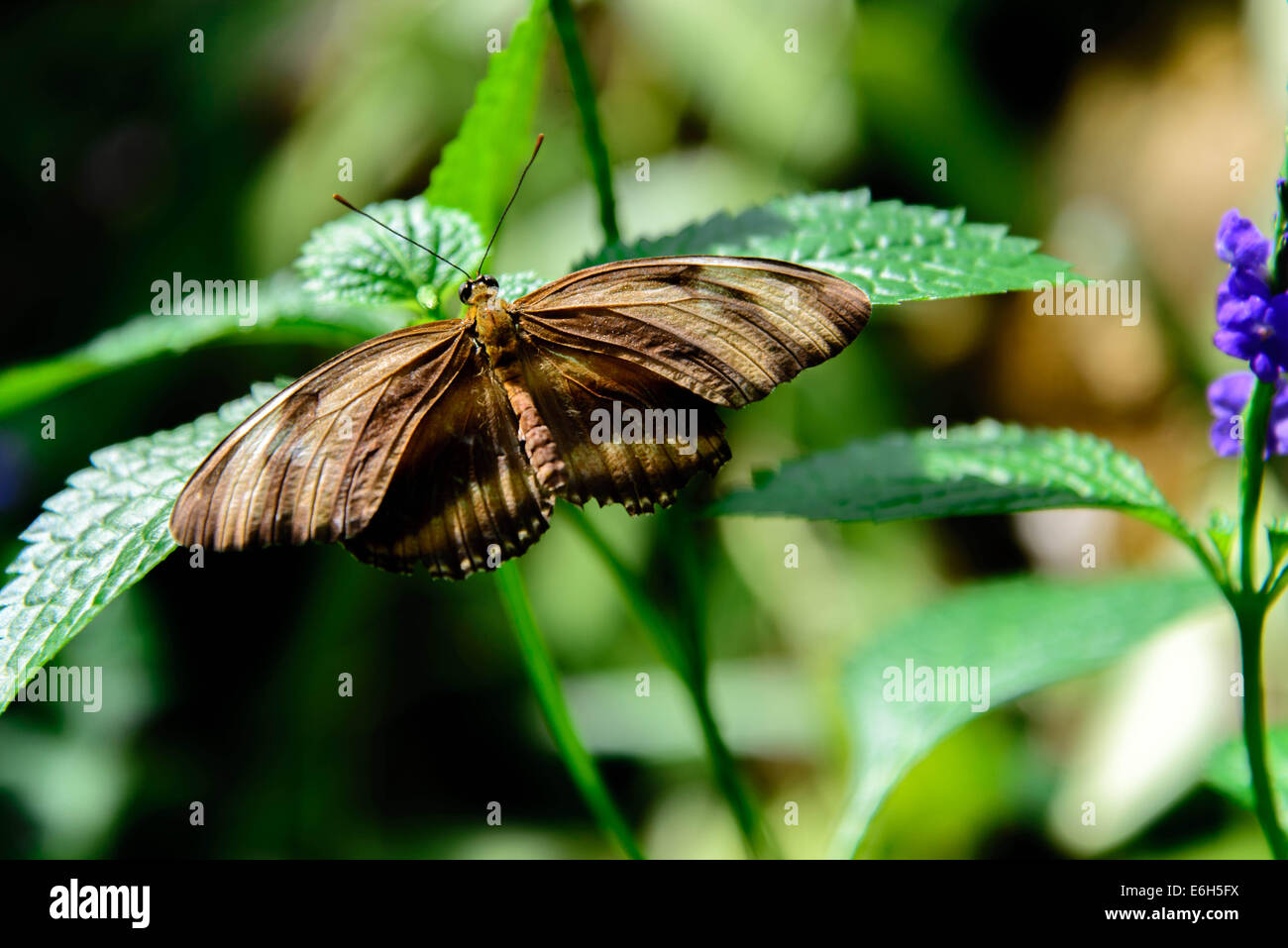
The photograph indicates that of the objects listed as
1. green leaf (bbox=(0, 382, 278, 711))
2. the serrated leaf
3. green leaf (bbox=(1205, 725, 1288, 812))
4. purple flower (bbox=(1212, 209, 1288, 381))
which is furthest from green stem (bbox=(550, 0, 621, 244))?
green leaf (bbox=(1205, 725, 1288, 812))

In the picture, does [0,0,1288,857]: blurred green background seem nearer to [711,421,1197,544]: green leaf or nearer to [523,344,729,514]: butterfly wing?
[711,421,1197,544]: green leaf

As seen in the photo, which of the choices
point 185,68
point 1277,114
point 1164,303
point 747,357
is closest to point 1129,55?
point 1277,114

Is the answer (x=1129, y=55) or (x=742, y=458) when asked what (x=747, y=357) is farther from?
(x=1129, y=55)

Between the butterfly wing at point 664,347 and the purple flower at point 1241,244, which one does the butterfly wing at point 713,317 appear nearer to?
the butterfly wing at point 664,347

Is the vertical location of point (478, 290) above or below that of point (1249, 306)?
above

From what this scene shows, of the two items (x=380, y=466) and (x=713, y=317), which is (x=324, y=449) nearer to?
(x=380, y=466)

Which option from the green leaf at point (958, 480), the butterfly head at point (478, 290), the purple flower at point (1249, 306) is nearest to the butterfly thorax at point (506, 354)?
the butterfly head at point (478, 290)

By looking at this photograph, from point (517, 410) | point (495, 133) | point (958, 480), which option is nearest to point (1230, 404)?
point (958, 480)
